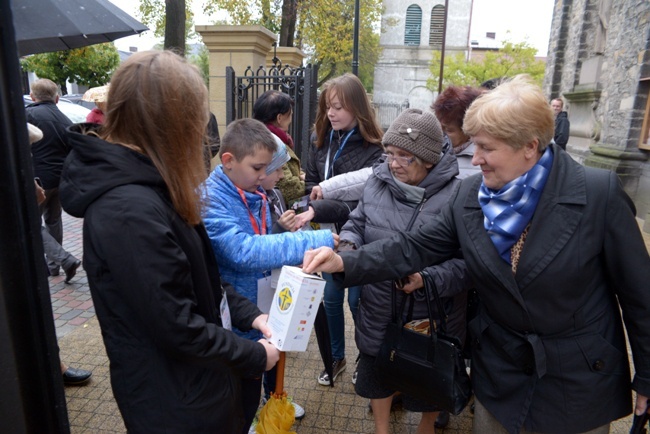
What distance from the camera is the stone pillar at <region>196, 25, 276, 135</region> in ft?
23.7

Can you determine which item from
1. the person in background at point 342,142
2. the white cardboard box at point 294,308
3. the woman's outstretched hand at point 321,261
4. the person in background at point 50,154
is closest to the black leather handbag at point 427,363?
the woman's outstretched hand at point 321,261

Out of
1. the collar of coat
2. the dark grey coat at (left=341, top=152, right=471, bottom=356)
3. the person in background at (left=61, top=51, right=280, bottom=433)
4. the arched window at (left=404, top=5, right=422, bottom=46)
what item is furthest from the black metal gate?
the arched window at (left=404, top=5, right=422, bottom=46)

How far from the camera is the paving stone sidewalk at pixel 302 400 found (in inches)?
118

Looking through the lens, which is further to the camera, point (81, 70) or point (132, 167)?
point (81, 70)

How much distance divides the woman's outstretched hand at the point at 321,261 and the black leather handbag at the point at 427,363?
1.46 ft

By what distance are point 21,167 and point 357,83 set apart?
8.62 feet

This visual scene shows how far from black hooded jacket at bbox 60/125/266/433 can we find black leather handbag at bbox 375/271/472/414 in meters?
0.93

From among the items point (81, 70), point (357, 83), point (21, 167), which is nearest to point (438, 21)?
point (81, 70)

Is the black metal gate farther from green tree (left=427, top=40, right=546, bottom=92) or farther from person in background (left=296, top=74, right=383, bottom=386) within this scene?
green tree (left=427, top=40, right=546, bottom=92)

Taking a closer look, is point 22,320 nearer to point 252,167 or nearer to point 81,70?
point 252,167

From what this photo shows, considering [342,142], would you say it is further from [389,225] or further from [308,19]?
[308,19]

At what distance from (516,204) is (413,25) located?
4271cm

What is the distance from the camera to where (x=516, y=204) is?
70.3 inches

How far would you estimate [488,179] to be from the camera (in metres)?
1.88
